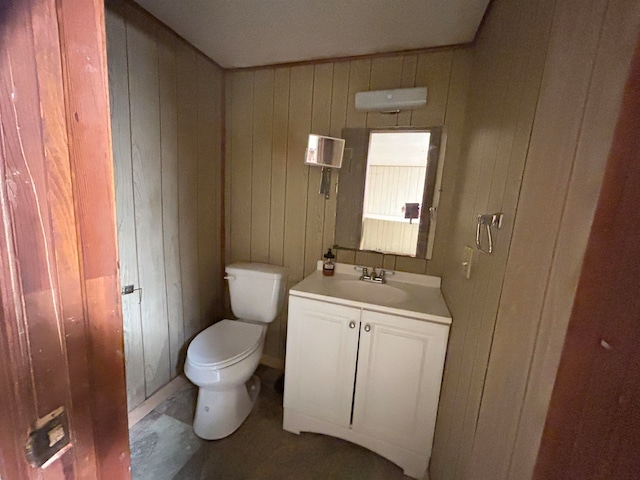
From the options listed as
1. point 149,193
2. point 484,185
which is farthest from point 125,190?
point 484,185

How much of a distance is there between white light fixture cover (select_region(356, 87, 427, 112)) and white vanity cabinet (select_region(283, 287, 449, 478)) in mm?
1128

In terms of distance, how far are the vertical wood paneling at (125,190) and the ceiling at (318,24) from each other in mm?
275

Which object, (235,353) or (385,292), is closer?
(235,353)

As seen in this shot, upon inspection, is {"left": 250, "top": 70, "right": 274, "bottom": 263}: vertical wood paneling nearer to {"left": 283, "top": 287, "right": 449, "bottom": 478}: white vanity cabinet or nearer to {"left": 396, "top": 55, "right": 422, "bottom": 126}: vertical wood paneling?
{"left": 283, "top": 287, "right": 449, "bottom": 478}: white vanity cabinet

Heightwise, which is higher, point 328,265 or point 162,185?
point 162,185

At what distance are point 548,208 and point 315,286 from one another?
1.20 meters

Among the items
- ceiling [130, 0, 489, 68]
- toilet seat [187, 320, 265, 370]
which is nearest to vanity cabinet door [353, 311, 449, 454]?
toilet seat [187, 320, 265, 370]

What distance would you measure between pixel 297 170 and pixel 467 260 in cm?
122

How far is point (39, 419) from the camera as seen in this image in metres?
0.35

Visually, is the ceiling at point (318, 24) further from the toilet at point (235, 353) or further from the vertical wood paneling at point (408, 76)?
the toilet at point (235, 353)

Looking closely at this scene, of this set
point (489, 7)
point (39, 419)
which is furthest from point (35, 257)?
point (489, 7)

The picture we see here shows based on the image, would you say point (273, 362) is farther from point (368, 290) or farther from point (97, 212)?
point (97, 212)

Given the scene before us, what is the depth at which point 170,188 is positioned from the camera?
1641mm

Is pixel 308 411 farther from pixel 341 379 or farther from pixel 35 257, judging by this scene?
pixel 35 257
